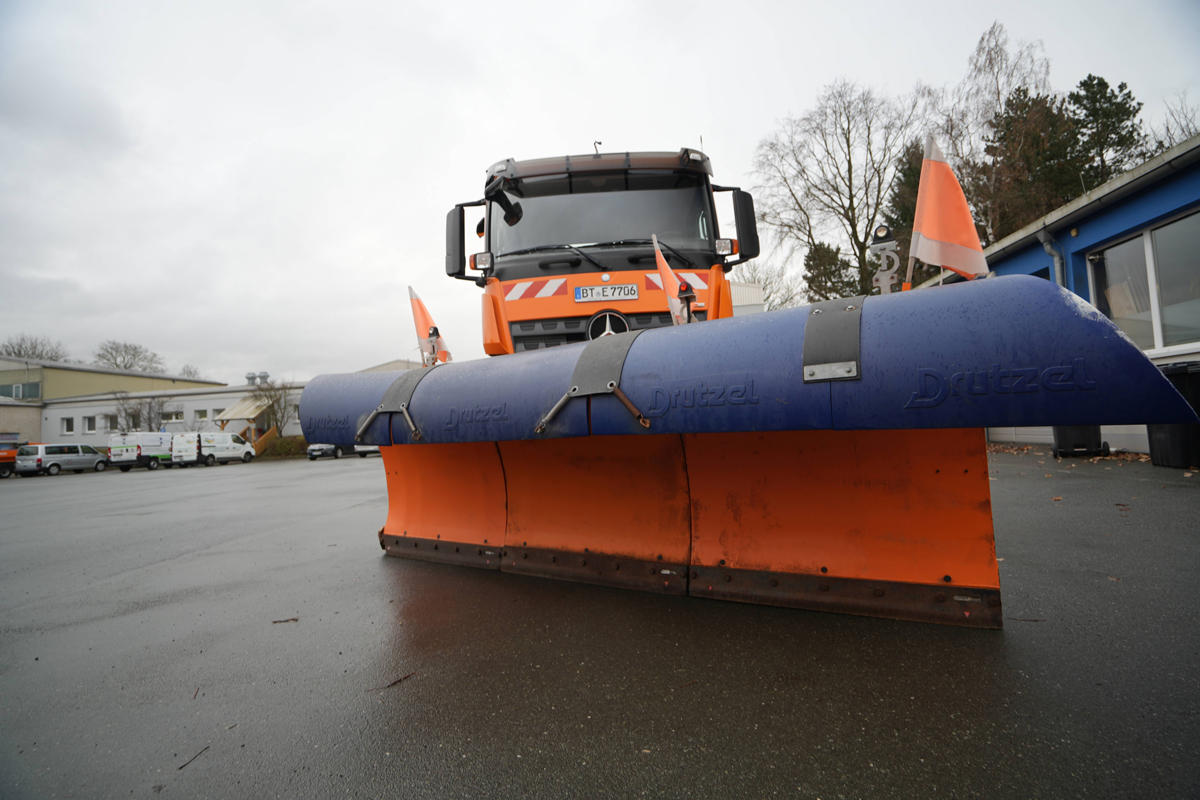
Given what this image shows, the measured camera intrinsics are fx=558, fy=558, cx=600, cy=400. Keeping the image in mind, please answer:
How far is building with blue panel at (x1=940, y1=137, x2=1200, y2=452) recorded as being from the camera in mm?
7770

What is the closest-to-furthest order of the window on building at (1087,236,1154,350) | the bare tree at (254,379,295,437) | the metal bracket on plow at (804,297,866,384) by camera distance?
the metal bracket on plow at (804,297,866,384) < the window on building at (1087,236,1154,350) < the bare tree at (254,379,295,437)

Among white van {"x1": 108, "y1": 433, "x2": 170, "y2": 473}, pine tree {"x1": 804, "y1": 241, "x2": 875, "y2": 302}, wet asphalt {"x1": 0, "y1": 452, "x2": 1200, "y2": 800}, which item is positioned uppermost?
pine tree {"x1": 804, "y1": 241, "x2": 875, "y2": 302}

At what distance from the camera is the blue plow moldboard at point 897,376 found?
5.10 ft

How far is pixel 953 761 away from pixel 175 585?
187 inches

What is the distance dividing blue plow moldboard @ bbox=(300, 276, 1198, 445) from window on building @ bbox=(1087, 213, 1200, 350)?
9.42 m

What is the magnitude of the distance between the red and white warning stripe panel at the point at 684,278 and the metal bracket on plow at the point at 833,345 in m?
1.87

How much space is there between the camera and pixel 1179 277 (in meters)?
8.08

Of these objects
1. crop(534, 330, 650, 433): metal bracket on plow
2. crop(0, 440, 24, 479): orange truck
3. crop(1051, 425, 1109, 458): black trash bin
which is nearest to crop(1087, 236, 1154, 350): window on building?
crop(1051, 425, 1109, 458): black trash bin

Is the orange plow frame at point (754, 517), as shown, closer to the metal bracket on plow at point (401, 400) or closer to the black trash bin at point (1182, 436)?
the metal bracket on plow at point (401, 400)

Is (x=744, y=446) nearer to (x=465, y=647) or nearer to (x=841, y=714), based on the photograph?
(x=841, y=714)

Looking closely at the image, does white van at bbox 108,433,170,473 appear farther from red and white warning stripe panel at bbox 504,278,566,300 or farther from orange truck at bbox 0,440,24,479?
red and white warning stripe panel at bbox 504,278,566,300

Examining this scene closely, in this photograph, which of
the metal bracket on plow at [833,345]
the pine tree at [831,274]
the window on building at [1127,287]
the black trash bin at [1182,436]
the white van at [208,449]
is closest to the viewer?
the metal bracket on plow at [833,345]

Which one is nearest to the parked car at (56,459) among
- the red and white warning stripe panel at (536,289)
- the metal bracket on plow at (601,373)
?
the red and white warning stripe panel at (536,289)

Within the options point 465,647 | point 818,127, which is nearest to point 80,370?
point 818,127
